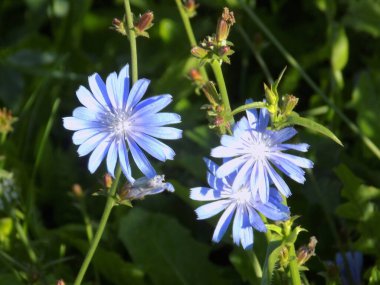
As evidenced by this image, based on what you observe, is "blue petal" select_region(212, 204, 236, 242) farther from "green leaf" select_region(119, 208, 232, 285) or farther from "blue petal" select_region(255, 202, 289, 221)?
"green leaf" select_region(119, 208, 232, 285)

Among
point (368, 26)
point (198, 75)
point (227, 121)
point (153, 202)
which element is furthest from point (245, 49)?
point (227, 121)

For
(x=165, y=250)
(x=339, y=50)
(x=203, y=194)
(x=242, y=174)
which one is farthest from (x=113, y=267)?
(x=339, y=50)

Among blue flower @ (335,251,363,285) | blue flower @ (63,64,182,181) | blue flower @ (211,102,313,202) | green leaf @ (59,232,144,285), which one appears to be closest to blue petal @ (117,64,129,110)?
blue flower @ (63,64,182,181)

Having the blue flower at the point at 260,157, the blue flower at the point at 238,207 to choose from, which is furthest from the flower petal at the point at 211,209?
the blue flower at the point at 260,157

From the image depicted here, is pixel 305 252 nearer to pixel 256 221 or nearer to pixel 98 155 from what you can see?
pixel 256 221

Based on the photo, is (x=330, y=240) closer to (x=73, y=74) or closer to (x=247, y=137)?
(x=247, y=137)

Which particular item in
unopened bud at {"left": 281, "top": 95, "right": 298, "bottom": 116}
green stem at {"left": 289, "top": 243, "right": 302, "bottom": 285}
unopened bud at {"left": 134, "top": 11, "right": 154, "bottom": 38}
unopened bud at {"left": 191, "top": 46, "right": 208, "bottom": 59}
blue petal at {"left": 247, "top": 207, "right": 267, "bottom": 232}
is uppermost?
unopened bud at {"left": 134, "top": 11, "right": 154, "bottom": 38}
